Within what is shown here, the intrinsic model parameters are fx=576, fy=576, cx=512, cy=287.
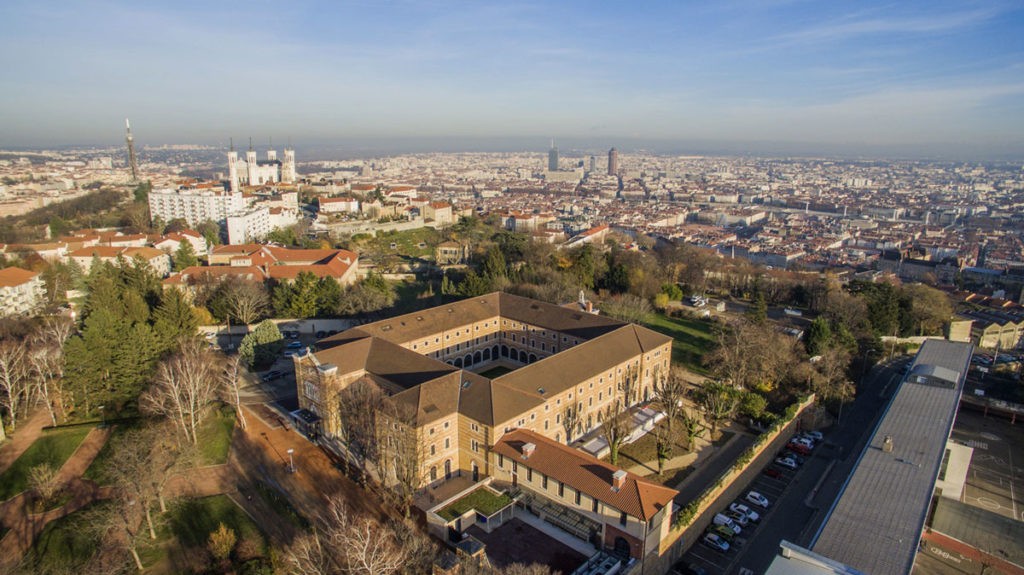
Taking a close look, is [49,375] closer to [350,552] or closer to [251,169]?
[350,552]

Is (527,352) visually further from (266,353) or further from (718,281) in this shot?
(718,281)

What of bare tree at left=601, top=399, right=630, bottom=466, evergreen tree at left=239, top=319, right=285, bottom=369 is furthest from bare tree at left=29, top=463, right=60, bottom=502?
bare tree at left=601, top=399, right=630, bottom=466

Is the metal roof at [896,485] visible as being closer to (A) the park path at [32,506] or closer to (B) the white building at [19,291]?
(A) the park path at [32,506]

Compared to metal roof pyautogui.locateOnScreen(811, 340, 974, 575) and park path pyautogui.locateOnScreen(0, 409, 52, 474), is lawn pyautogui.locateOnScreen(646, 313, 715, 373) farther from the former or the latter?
park path pyautogui.locateOnScreen(0, 409, 52, 474)

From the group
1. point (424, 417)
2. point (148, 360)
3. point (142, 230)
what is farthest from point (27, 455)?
point (142, 230)

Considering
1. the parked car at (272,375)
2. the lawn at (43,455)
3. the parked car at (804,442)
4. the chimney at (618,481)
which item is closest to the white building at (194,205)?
the parked car at (272,375)

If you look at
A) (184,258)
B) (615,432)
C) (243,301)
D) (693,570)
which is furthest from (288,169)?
(693,570)
